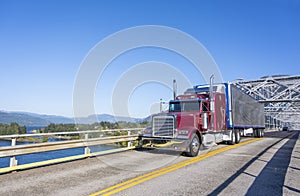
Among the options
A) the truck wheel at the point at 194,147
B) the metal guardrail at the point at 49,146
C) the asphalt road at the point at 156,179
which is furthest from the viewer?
the truck wheel at the point at 194,147

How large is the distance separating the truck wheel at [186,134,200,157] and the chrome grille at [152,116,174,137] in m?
1.04

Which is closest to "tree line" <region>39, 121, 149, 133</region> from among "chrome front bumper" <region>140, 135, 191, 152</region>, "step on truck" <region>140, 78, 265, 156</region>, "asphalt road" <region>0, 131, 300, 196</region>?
"chrome front bumper" <region>140, 135, 191, 152</region>

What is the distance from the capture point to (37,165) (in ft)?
Answer: 25.1

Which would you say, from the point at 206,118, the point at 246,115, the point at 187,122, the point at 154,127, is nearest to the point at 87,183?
the point at 154,127

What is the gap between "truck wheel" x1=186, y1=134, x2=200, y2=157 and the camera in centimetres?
1009

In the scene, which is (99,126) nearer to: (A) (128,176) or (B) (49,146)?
(B) (49,146)

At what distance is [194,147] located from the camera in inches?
409

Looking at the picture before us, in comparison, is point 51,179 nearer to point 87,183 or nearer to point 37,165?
point 87,183

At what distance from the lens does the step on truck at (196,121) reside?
1047cm

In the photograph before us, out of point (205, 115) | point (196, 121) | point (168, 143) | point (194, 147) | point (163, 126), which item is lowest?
point (194, 147)

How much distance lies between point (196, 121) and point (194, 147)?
147 cm

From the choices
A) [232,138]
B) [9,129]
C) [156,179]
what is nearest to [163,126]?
[156,179]

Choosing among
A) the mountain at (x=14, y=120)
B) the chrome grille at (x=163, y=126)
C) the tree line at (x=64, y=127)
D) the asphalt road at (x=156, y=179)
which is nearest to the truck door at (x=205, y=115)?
the chrome grille at (x=163, y=126)

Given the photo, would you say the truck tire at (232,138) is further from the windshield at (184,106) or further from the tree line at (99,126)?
the tree line at (99,126)
